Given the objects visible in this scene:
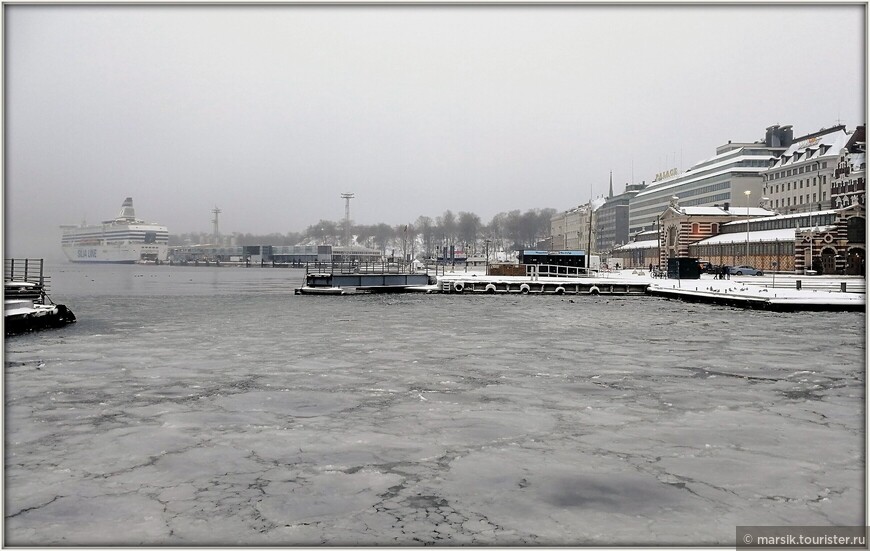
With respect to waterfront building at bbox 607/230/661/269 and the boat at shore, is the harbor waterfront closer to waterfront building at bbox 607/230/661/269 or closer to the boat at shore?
the boat at shore

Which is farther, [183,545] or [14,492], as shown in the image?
[14,492]

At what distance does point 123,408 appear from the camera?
57.7 ft

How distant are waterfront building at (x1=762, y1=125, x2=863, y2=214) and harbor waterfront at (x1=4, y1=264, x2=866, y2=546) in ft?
414

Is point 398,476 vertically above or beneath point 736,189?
beneath

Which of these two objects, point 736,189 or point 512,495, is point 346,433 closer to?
point 512,495

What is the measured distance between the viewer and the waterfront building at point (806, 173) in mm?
139125

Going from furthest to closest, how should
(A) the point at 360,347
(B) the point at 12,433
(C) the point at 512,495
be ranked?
(A) the point at 360,347 → (B) the point at 12,433 → (C) the point at 512,495

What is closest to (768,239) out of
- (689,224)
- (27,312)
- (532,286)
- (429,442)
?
(689,224)

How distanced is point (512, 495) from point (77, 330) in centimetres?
3594

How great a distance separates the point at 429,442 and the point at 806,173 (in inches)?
6225

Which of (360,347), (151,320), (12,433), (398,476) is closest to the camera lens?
(398,476)

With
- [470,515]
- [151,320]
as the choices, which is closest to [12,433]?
[470,515]

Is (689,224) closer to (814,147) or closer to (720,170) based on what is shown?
(814,147)

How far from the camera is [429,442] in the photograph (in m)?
14.3
